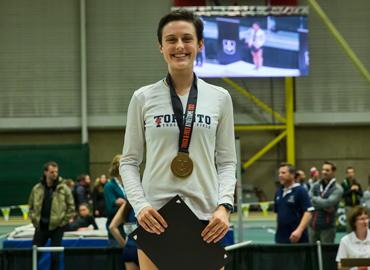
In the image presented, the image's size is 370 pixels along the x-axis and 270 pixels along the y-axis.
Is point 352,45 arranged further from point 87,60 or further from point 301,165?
point 87,60

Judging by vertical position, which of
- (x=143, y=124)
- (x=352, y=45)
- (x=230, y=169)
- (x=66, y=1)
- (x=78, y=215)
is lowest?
(x=78, y=215)

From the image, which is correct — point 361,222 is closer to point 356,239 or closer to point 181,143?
point 356,239

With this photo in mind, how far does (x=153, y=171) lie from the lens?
2.49 meters

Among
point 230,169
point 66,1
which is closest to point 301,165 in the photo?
point 66,1

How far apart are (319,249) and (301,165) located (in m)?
16.8

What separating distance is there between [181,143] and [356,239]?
16.2 ft

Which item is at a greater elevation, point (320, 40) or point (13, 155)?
point (320, 40)

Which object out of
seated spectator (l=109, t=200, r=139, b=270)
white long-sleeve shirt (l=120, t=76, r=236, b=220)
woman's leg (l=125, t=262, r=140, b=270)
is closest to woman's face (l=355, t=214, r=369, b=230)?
seated spectator (l=109, t=200, r=139, b=270)

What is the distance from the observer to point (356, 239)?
7031mm

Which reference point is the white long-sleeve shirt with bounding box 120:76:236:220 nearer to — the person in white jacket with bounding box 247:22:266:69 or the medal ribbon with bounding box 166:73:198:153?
the medal ribbon with bounding box 166:73:198:153

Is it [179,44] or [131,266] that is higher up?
[179,44]

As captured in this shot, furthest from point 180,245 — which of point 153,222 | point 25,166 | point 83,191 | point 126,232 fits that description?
point 25,166

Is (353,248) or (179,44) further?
(353,248)

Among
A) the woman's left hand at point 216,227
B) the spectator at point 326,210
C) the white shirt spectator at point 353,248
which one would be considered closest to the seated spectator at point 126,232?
the white shirt spectator at point 353,248
